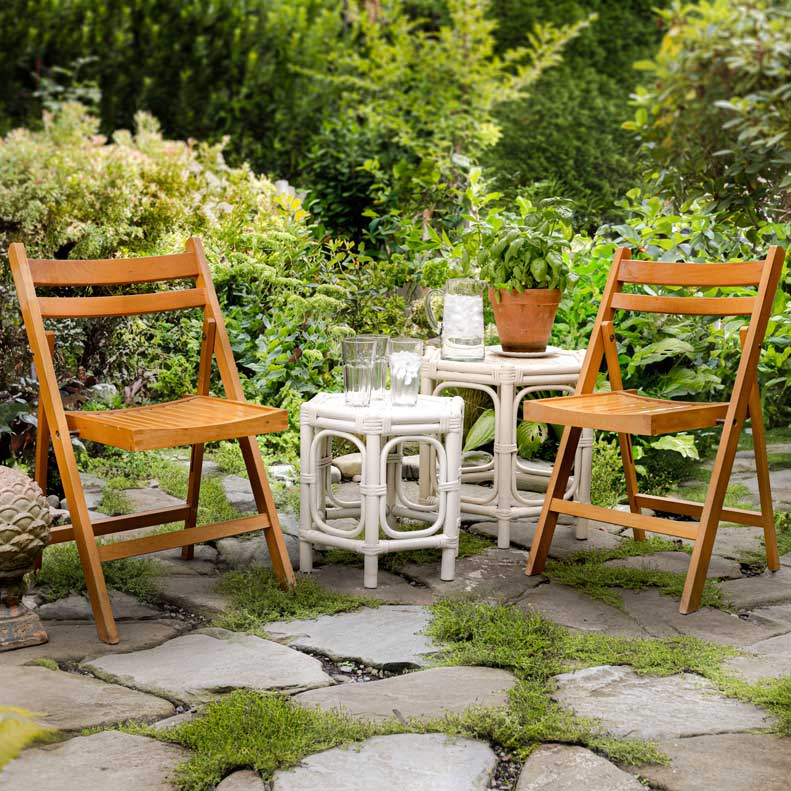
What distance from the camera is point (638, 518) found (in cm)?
318

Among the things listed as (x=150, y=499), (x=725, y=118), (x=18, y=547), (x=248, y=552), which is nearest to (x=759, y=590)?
(x=248, y=552)

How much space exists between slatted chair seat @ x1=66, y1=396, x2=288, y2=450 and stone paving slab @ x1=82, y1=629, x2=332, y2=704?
0.53 meters

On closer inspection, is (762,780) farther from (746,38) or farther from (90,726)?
(746,38)

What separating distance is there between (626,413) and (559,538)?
2.79 ft

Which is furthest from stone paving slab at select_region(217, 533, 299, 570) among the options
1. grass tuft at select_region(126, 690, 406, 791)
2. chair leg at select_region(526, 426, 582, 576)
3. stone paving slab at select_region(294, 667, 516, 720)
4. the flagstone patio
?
grass tuft at select_region(126, 690, 406, 791)

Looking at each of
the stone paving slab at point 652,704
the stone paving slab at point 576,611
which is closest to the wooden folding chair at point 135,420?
the stone paving slab at point 576,611

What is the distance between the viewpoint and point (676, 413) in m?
3.04

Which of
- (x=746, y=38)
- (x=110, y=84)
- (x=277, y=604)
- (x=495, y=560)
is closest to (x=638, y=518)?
(x=495, y=560)

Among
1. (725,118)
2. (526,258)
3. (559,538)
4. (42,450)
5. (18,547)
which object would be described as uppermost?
(725,118)

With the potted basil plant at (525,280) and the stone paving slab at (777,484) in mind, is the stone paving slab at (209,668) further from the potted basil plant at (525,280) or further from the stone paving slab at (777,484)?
the stone paving slab at (777,484)

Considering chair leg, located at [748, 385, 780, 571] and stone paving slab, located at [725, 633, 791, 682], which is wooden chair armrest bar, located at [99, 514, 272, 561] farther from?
chair leg, located at [748, 385, 780, 571]

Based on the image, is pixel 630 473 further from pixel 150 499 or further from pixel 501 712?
pixel 150 499

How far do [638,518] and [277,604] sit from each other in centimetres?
110

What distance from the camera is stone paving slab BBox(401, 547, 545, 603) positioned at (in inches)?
126
